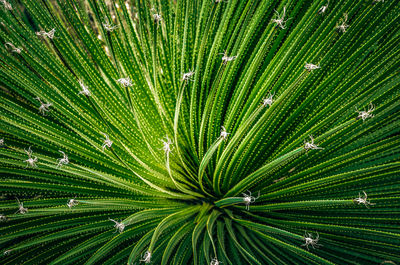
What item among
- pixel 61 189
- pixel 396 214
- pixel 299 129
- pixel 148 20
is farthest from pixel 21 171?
pixel 396 214

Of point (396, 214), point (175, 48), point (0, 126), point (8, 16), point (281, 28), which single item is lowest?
point (0, 126)

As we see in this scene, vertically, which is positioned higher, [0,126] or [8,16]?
[8,16]

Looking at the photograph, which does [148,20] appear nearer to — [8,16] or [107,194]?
[8,16]

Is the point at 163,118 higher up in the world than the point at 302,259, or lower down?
higher up

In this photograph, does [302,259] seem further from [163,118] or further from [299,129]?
[163,118]

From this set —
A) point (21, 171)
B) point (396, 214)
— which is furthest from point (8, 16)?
point (396, 214)

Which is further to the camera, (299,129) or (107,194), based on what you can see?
(107,194)
